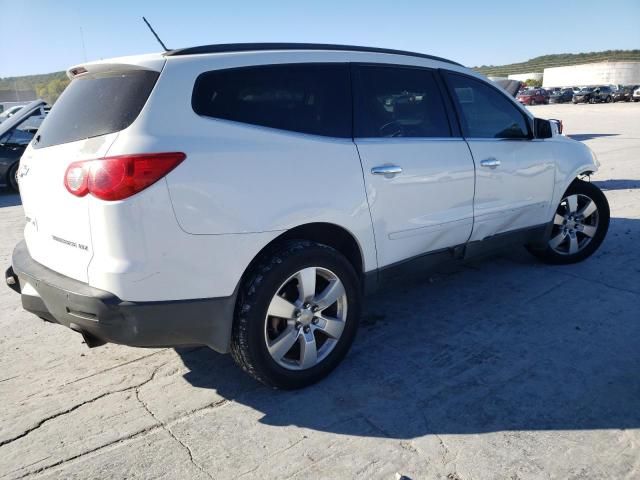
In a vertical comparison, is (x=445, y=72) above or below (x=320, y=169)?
above

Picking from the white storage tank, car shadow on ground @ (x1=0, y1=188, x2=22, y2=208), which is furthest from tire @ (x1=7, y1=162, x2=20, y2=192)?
the white storage tank

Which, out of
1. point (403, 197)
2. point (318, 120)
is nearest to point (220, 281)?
point (318, 120)

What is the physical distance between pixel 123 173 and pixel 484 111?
2.89m

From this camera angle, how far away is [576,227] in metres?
5.04

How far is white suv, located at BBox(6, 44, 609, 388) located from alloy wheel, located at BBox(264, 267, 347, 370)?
1 centimetres

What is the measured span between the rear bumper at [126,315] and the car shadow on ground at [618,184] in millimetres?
7928

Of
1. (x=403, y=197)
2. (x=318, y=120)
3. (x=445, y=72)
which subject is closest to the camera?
(x=318, y=120)

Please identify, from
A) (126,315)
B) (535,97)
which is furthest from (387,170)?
(535,97)

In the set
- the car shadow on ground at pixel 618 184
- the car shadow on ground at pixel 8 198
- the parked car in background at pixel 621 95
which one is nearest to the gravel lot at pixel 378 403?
the car shadow on ground at pixel 618 184

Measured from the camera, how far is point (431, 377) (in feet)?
10.3

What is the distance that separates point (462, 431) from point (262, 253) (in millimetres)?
1360

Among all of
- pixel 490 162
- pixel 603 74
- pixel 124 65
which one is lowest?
pixel 603 74

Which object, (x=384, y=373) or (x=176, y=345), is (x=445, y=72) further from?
(x=176, y=345)

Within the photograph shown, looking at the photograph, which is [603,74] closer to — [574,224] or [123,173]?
[574,224]
